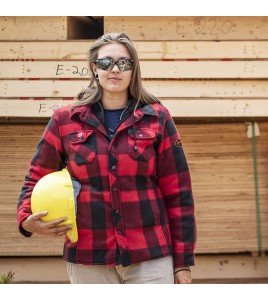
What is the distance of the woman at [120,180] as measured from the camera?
10.5 feet

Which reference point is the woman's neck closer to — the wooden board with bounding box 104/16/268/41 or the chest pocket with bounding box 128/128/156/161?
the chest pocket with bounding box 128/128/156/161

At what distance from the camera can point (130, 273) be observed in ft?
10.5

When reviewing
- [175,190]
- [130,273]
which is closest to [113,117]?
[175,190]

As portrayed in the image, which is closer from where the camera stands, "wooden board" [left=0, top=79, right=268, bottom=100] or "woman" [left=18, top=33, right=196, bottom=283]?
"woman" [left=18, top=33, right=196, bottom=283]

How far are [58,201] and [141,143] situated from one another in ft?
1.52

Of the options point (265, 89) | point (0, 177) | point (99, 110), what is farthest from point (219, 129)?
point (99, 110)

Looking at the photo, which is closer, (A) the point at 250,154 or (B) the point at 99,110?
(B) the point at 99,110

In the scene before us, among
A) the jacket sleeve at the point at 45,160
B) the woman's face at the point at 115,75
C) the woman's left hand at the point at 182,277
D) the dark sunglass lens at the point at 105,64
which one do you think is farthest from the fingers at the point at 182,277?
the dark sunglass lens at the point at 105,64

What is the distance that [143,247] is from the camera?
3209mm

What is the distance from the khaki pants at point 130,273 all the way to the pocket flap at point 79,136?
1.89 ft

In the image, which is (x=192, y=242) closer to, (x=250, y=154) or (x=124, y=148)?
(x=124, y=148)

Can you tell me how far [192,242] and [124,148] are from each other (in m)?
0.55

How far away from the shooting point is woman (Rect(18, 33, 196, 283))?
321cm

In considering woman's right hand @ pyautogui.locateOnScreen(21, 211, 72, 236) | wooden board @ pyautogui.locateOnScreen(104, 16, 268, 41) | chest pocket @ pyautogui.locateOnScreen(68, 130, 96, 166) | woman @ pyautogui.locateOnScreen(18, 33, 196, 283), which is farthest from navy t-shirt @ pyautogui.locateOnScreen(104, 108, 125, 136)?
wooden board @ pyautogui.locateOnScreen(104, 16, 268, 41)
